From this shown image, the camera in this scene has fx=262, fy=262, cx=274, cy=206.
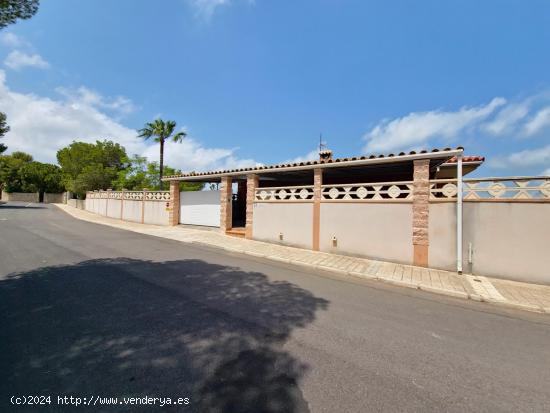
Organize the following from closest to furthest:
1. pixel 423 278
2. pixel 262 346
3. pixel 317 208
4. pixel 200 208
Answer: pixel 262 346
pixel 423 278
pixel 317 208
pixel 200 208

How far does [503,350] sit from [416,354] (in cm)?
123

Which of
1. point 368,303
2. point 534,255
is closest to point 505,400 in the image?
point 368,303

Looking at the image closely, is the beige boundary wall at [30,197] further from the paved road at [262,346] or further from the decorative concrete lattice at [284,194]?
the paved road at [262,346]

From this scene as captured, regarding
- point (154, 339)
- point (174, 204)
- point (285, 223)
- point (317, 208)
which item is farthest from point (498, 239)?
point (174, 204)

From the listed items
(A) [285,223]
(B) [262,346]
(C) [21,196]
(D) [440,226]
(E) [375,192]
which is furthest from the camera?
(C) [21,196]

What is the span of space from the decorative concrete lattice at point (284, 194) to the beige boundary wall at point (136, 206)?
7467 millimetres

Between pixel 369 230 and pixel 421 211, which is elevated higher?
pixel 421 211

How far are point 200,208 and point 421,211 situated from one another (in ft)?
37.2

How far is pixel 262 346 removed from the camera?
3105 mm

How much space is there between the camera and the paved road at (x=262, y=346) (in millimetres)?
2324

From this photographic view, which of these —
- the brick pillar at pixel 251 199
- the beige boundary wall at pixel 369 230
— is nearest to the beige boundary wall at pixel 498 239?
the beige boundary wall at pixel 369 230

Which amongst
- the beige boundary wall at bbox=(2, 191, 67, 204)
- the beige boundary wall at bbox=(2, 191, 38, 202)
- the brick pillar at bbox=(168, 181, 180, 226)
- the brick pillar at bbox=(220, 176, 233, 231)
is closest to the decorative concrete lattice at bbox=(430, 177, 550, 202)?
Answer: the brick pillar at bbox=(220, 176, 233, 231)

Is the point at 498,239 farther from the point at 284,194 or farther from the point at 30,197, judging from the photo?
the point at 30,197

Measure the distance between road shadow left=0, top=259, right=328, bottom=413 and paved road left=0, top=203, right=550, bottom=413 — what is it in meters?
0.02
